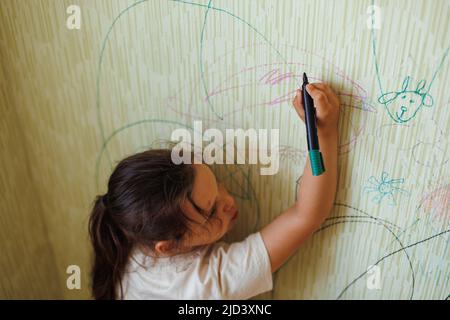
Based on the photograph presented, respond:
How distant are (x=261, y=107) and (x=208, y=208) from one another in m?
0.17

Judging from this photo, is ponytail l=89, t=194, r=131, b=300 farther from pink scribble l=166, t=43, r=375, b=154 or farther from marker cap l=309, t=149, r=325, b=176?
marker cap l=309, t=149, r=325, b=176

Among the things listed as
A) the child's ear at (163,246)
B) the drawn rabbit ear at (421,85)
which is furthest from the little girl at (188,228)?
the drawn rabbit ear at (421,85)

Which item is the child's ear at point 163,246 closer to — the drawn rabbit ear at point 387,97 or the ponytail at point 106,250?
the ponytail at point 106,250

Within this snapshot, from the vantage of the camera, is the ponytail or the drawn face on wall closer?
the drawn face on wall

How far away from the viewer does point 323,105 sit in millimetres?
531

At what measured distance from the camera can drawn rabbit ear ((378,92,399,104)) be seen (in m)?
0.54

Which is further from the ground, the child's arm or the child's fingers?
the child's fingers

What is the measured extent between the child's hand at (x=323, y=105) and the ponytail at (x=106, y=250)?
1.08ft

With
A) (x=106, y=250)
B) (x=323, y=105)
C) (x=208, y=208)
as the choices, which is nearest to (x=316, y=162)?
(x=323, y=105)

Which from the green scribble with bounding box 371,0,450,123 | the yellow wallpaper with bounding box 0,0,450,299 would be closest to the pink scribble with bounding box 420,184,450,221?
the yellow wallpaper with bounding box 0,0,450,299

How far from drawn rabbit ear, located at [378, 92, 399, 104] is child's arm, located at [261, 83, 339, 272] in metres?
0.06

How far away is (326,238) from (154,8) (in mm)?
424

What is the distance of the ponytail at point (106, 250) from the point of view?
0.67m

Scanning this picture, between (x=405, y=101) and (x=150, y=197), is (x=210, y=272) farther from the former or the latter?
(x=405, y=101)
